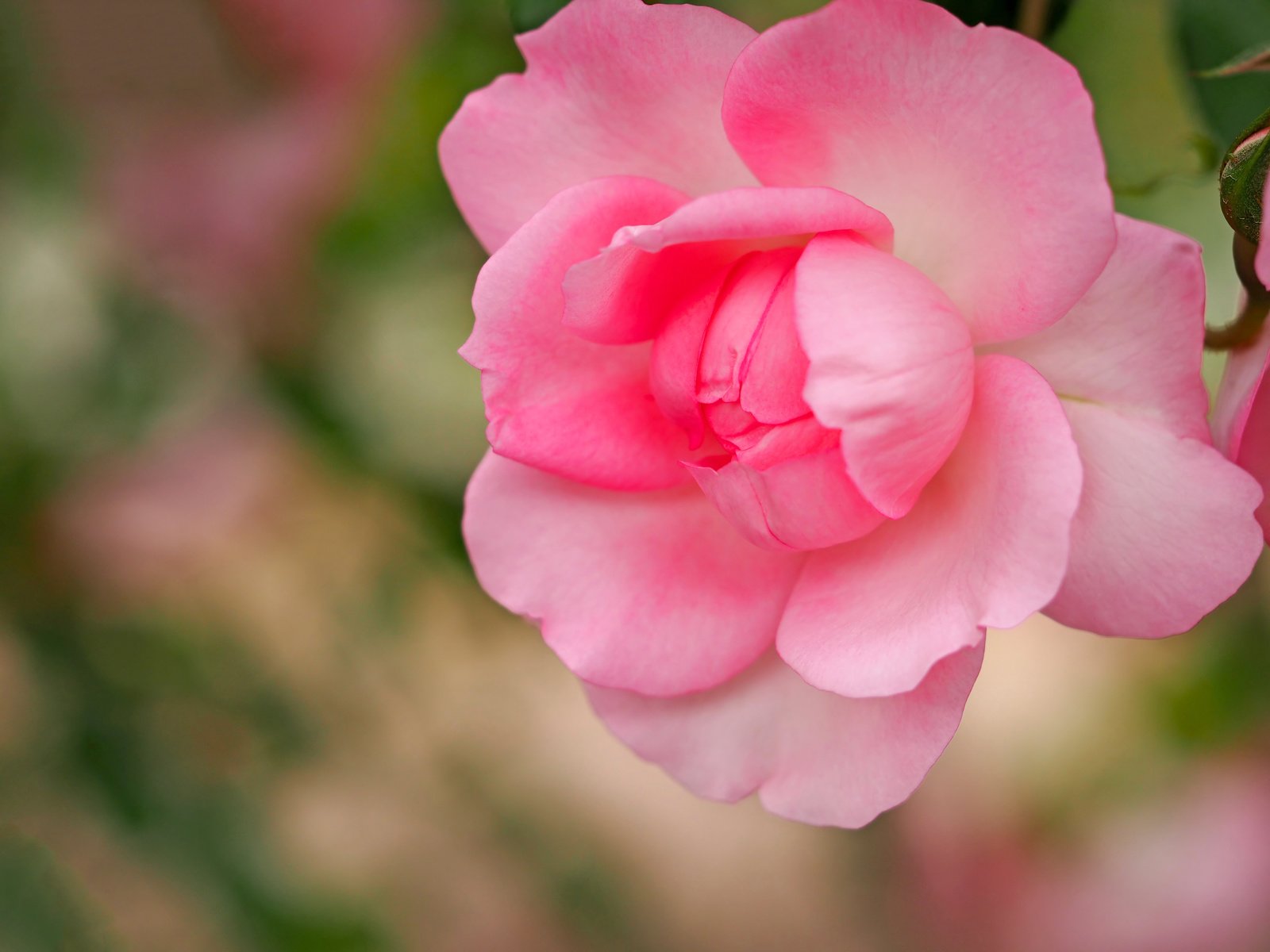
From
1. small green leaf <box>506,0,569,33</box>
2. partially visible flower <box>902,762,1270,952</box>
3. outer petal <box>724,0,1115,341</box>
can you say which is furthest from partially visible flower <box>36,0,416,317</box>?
partially visible flower <box>902,762,1270,952</box>

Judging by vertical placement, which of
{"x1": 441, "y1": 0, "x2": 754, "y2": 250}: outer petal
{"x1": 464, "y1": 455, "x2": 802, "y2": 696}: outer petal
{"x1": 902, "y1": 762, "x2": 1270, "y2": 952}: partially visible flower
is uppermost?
{"x1": 441, "y1": 0, "x2": 754, "y2": 250}: outer petal

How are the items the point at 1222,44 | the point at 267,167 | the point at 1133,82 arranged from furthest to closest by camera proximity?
the point at 267,167
the point at 1133,82
the point at 1222,44

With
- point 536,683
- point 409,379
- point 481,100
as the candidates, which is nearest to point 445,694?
point 536,683

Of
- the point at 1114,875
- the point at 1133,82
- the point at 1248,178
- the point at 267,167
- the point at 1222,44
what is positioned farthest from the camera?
the point at 1114,875

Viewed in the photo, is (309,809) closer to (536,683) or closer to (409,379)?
(536,683)

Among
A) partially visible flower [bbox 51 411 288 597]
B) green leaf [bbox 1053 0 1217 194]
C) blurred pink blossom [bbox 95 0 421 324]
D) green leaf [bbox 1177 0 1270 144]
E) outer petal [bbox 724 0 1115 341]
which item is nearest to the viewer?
outer petal [bbox 724 0 1115 341]

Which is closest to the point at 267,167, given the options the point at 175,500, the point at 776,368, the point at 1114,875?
the point at 175,500

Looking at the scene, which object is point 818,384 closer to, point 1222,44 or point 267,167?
point 1222,44

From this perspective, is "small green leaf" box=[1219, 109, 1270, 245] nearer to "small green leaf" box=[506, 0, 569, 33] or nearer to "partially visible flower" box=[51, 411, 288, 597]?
"small green leaf" box=[506, 0, 569, 33]
